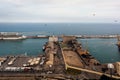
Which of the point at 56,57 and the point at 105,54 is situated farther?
the point at 105,54

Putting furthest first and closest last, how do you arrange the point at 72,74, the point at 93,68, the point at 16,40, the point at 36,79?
the point at 16,40 < the point at 93,68 < the point at 72,74 < the point at 36,79

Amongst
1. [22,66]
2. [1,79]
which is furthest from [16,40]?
[1,79]

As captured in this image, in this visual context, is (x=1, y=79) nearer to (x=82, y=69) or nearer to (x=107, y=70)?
(x=82, y=69)

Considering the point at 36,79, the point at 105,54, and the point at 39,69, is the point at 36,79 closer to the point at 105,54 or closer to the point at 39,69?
the point at 39,69

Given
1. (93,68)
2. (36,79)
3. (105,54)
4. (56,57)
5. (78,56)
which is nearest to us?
(36,79)

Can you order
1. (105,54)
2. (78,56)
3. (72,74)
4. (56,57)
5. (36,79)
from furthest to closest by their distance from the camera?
(105,54) < (78,56) < (56,57) < (72,74) < (36,79)

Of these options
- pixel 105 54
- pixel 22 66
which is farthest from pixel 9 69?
pixel 105 54

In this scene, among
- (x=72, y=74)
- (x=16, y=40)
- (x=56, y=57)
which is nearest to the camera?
(x=72, y=74)

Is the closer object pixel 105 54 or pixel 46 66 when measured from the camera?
pixel 46 66

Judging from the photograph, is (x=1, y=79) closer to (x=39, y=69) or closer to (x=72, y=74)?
(x=39, y=69)
